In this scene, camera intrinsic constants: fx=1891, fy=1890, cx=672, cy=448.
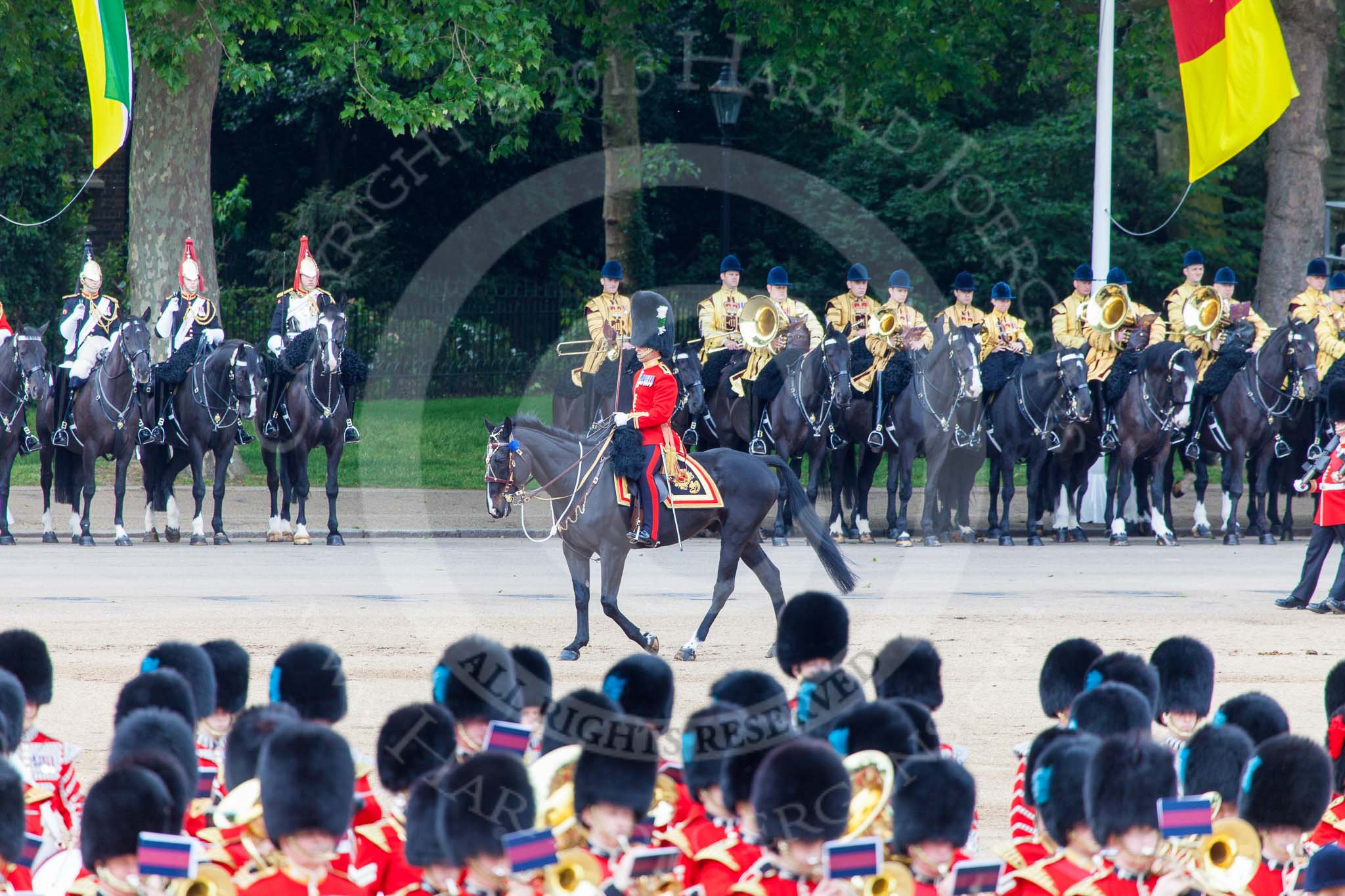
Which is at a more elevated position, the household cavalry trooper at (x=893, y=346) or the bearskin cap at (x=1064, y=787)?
the household cavalry trooper at (x=893, y=346)

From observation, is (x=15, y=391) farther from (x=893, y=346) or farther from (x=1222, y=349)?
(x=1222, y=349)

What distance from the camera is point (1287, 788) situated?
5324 mm

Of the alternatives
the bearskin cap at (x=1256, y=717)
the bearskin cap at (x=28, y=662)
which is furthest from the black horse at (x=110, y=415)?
the bearskin cap at (x=1256, y=717)

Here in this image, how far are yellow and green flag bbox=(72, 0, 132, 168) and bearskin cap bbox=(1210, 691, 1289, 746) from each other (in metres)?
15.7

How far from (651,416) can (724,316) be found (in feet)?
28.1

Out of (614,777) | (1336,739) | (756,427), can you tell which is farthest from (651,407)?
(756,427)

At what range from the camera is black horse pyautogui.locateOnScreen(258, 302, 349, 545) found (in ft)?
58.1

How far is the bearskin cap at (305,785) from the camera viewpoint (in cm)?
489

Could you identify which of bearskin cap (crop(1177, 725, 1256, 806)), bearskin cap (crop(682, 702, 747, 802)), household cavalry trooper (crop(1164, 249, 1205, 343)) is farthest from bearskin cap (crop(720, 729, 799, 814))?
household cavalry trooper (crop(1164, 249, 1205, 343))

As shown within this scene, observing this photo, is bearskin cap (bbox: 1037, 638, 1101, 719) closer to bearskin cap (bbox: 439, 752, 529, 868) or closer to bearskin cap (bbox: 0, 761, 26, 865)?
bearskin cap (bbox: 439, 752, 529, 868)

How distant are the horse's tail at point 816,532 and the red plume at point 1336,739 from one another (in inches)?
208

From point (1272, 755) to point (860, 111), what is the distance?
20.2m

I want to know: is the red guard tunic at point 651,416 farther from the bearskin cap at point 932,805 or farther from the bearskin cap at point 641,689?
the bearskin cap at point 932,805

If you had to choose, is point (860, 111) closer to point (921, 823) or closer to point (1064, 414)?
point (1064, 414)
